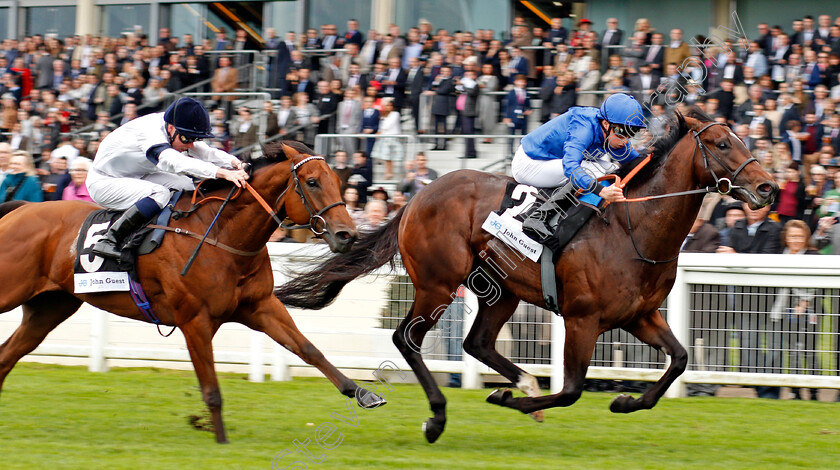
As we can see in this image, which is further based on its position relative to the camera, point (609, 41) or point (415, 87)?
point (609, 41)

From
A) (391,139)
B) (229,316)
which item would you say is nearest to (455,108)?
(391,139)

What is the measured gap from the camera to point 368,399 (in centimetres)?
481

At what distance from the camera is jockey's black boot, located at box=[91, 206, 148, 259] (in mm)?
5074

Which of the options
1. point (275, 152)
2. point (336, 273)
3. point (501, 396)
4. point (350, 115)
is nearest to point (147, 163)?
point (275, 152)

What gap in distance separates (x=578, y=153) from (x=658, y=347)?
113cm

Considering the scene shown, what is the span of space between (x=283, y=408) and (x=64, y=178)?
4776mm

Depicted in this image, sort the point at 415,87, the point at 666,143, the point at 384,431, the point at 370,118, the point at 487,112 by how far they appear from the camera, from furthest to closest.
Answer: the point at 415,87 < the point at 370,118 < the point at 487,112 < the point at 384,431 < the point at 666,143

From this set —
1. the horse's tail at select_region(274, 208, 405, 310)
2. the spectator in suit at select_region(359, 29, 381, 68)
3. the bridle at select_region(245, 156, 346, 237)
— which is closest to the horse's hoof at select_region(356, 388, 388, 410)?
the bridle at select_region(245, 156, 346, 237)

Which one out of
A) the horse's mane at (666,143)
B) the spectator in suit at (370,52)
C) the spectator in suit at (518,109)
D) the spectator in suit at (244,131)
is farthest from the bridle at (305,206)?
Answer: the spectator in suit at (370,52)

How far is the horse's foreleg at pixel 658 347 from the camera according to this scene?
498 cm

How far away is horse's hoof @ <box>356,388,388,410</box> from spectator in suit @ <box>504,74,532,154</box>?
240 inches

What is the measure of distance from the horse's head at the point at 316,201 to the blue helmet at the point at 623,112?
1467mm

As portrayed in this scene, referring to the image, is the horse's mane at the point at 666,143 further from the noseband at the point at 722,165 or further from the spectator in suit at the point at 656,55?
the spectator in suit at the point at 656,55

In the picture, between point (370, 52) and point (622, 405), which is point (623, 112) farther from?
point (370, 52)
